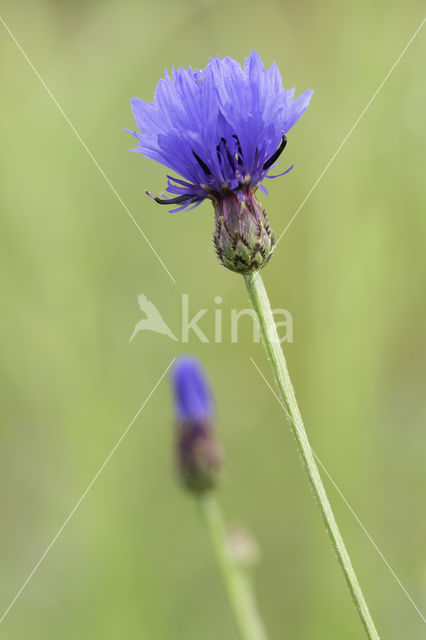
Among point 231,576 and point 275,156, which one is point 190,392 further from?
point 275,156

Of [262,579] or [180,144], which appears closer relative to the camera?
[180,144]

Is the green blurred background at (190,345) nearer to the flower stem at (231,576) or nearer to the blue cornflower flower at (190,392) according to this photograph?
the blue cornflower flower at (190,392)

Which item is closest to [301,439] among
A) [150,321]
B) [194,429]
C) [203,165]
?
[203,165]

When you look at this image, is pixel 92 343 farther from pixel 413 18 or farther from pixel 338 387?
pixel 413 18

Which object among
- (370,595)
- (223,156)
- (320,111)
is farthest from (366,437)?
(223,156)

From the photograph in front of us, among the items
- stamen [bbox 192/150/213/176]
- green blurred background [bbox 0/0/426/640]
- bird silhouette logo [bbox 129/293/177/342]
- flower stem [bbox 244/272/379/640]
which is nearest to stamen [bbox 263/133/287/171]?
stamen [bbox 192/150/213/176]

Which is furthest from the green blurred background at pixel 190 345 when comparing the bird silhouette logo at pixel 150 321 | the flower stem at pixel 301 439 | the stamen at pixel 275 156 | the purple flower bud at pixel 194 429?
the flower stem at pixel 301 439
